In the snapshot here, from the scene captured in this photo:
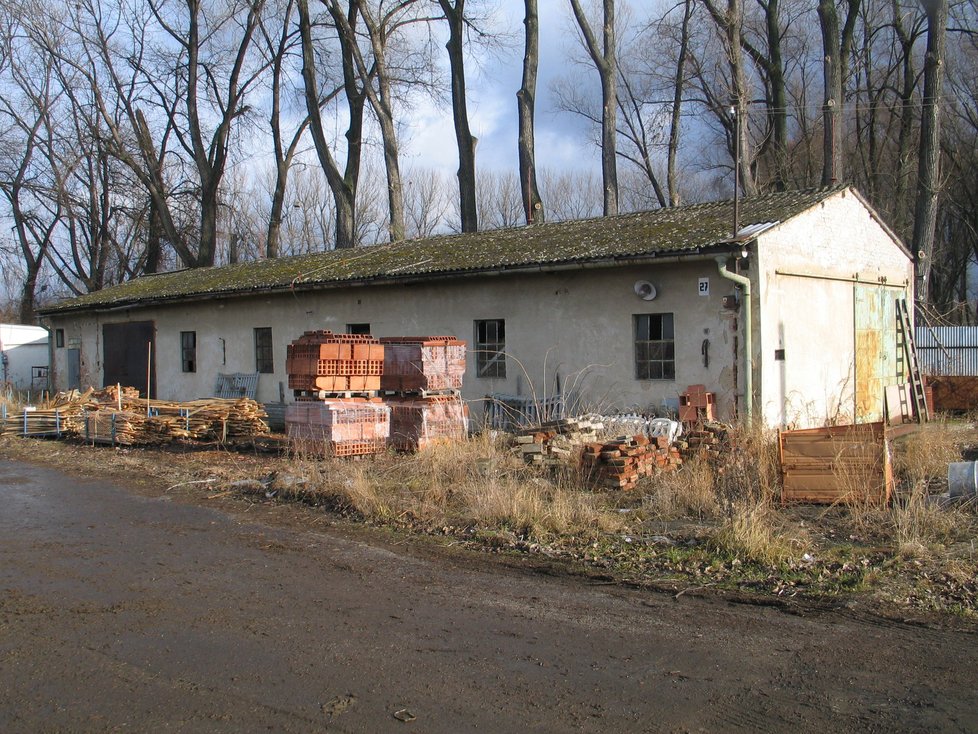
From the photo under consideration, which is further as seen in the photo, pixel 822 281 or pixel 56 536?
pixel 822 281

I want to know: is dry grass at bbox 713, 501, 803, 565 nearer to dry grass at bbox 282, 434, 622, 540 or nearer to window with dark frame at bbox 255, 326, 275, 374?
dry grass at bbox 282, 434, 622, 540

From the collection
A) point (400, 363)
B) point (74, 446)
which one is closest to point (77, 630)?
point (400, 363)

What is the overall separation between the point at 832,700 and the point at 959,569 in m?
2.86

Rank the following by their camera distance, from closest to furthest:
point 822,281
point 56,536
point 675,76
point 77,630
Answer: point 77,630 < point 56,536 < point 822,281 < point 675,76

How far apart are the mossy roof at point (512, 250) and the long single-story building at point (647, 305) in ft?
0.21

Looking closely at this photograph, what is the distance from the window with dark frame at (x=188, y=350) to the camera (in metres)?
22.7

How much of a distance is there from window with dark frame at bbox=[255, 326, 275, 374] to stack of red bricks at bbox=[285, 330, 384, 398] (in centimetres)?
747

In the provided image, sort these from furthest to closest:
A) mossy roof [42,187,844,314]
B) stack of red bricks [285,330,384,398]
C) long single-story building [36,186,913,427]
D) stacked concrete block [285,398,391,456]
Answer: mossy roof [42,187,844,314]
long single-story building [36,186,913,427]
stack of red bricks [285,330,384,398]
stacked concrete block [285,398,391,456]

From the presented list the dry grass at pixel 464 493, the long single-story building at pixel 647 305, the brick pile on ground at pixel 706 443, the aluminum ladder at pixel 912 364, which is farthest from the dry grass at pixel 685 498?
the aluminum ladder at pixel 912 364

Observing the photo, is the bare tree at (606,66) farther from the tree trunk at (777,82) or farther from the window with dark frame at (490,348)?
the window with dark frame at (490,348)

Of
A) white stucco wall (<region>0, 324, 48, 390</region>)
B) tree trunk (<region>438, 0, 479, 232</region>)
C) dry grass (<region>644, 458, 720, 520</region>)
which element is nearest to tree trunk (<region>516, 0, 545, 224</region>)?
tree trunk (<region>438, 0, 479, 232</region>)

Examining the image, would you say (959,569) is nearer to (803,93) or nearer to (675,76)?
(675,76)

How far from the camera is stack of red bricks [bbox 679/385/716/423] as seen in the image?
13.5 m

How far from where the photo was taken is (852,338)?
53.4ft
